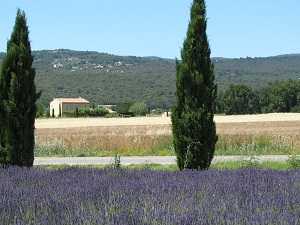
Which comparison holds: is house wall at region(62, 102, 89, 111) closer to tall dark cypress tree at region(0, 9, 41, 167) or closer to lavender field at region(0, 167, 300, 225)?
tall dark cypress tree at region(0, 9, 41, 167)

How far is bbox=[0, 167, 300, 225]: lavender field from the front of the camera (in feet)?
14.8

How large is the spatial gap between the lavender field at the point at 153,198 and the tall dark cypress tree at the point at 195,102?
3363 millimetres

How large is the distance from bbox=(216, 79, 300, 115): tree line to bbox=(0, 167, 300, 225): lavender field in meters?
95.6

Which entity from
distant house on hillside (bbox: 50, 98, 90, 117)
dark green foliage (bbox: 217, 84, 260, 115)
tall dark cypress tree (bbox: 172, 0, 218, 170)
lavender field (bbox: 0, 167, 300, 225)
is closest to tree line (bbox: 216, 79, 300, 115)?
dark green foliage (bbox: 217, 84, 260, 115)

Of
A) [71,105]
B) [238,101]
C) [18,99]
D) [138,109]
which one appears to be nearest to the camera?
[18,99]

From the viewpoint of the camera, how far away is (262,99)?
107 metres

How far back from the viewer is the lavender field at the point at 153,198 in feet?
14.8

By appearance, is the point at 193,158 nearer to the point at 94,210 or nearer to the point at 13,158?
the point at 13,158

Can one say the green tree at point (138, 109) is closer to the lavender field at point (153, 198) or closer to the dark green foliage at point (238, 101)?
the dark green foliage at point (238, 101)

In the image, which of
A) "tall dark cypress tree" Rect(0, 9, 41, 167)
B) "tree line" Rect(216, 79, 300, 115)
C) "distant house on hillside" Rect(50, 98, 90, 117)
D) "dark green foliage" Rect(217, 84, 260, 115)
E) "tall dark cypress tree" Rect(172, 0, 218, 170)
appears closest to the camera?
"tall dark cypress tree" Rect(172, 0, 218, 170)

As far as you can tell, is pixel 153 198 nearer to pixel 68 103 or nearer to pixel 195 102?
pixel 195 102

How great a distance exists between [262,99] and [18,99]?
9840cm

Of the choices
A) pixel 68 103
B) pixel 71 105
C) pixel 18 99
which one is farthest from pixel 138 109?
pixel 18 99

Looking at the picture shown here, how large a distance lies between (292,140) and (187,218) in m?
24.8
